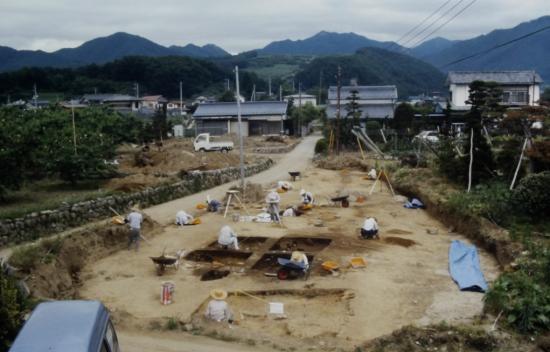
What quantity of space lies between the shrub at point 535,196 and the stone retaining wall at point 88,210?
13.6 meters

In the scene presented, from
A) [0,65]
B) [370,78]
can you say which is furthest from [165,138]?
[0,65]

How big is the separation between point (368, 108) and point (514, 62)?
150 metres

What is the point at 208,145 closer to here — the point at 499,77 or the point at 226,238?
the point at 226,238

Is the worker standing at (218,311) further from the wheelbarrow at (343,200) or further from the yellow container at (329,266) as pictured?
the wheelbarrow at (343,200)

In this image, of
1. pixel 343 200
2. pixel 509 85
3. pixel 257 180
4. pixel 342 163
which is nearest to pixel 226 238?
pixel 343 200

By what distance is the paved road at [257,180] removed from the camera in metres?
22.7

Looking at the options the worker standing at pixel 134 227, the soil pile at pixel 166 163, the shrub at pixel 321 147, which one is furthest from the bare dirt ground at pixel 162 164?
the shrub at pixel 321 147

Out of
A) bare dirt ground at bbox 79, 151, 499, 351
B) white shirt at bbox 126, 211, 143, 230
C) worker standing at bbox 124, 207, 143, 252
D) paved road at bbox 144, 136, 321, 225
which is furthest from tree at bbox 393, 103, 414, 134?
white shirt at bbox 126, 211, 143, 230

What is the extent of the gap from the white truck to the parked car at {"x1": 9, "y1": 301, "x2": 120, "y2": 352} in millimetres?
33471

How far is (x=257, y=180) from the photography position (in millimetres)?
32188

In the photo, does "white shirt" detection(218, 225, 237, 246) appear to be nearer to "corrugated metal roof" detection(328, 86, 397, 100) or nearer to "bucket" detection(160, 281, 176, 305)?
"bucket" detection(160, 281, 176, 305)

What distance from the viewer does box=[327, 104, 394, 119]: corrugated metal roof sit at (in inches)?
2163

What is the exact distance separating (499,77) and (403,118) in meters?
11.1

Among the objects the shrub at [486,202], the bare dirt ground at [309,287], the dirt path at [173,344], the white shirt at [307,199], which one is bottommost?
the bare dirt ground at [309,287]
